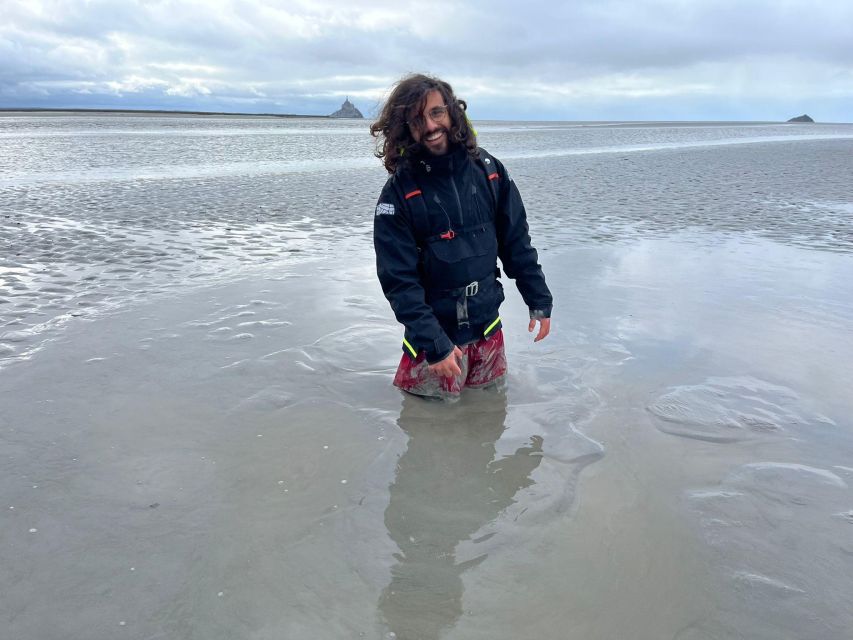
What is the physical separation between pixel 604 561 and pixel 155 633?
1.77 meters

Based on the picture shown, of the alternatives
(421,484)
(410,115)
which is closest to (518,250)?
(410,115)

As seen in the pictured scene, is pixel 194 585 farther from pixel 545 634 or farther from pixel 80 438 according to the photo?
pixel 80 438

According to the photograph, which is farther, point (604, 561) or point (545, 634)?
point (604, 561)

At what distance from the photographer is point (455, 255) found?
152 inches

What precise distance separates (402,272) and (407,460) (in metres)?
1.11

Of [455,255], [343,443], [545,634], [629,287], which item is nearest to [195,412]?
[343,443]

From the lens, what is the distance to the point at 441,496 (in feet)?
10.3

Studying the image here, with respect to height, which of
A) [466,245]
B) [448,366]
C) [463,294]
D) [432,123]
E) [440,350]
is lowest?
[448,366]

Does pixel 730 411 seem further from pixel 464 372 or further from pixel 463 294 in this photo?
pixel 463 294

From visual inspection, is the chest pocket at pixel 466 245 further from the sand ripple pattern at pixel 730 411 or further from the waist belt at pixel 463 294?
the sand ripple pattern at pixel 730 411

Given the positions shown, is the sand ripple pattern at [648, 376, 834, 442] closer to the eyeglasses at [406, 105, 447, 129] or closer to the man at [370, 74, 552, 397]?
the man at [370, 74, 552, 397]

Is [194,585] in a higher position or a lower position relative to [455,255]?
lower

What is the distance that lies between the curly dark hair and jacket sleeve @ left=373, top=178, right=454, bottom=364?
0.75ft

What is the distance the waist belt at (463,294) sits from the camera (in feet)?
13.0
